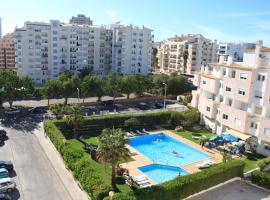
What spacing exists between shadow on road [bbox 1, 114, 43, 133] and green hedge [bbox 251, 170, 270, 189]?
39753mm

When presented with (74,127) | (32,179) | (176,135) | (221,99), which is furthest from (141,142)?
(32,179)

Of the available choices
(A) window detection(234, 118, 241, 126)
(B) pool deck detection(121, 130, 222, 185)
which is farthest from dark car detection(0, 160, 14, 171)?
(A) window detection(234, 118, 241, 126)

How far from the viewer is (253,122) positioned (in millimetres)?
50250

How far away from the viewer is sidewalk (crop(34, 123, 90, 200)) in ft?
110

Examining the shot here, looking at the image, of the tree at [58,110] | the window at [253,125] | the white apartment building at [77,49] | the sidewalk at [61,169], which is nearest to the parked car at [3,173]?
the sidewalk at [61,169]

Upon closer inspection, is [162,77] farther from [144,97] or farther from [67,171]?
[67,171]

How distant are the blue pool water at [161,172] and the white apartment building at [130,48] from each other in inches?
2836

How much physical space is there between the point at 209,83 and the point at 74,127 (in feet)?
95.9

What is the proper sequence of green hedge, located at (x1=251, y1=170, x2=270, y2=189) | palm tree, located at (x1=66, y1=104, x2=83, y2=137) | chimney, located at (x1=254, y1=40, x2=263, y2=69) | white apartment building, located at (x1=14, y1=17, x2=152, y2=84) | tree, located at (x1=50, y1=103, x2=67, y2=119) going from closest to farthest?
green hedge, located at (x1=251, y1=170, x2=270, y2=189), chimney, located at (x1=254, y1=40, x2=263, y2=69), palm tree, located at (x1=66, y1=104, x2=83, y2=137), tree, located at (x1=50, y1=103, x2=67, y2=119), white apartment building, located at (x1=14, y1=17, x2=152, y2=84)

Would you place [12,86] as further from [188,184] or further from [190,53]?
[190,53]

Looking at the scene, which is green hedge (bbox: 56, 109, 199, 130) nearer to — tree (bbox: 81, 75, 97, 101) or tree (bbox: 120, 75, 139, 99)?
tree (bbox: 81, 75, 97, 101)

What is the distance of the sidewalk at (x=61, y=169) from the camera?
3345 centimetres

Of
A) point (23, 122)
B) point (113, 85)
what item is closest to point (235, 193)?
point (23, 122)

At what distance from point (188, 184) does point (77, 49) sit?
82532 millimetres
